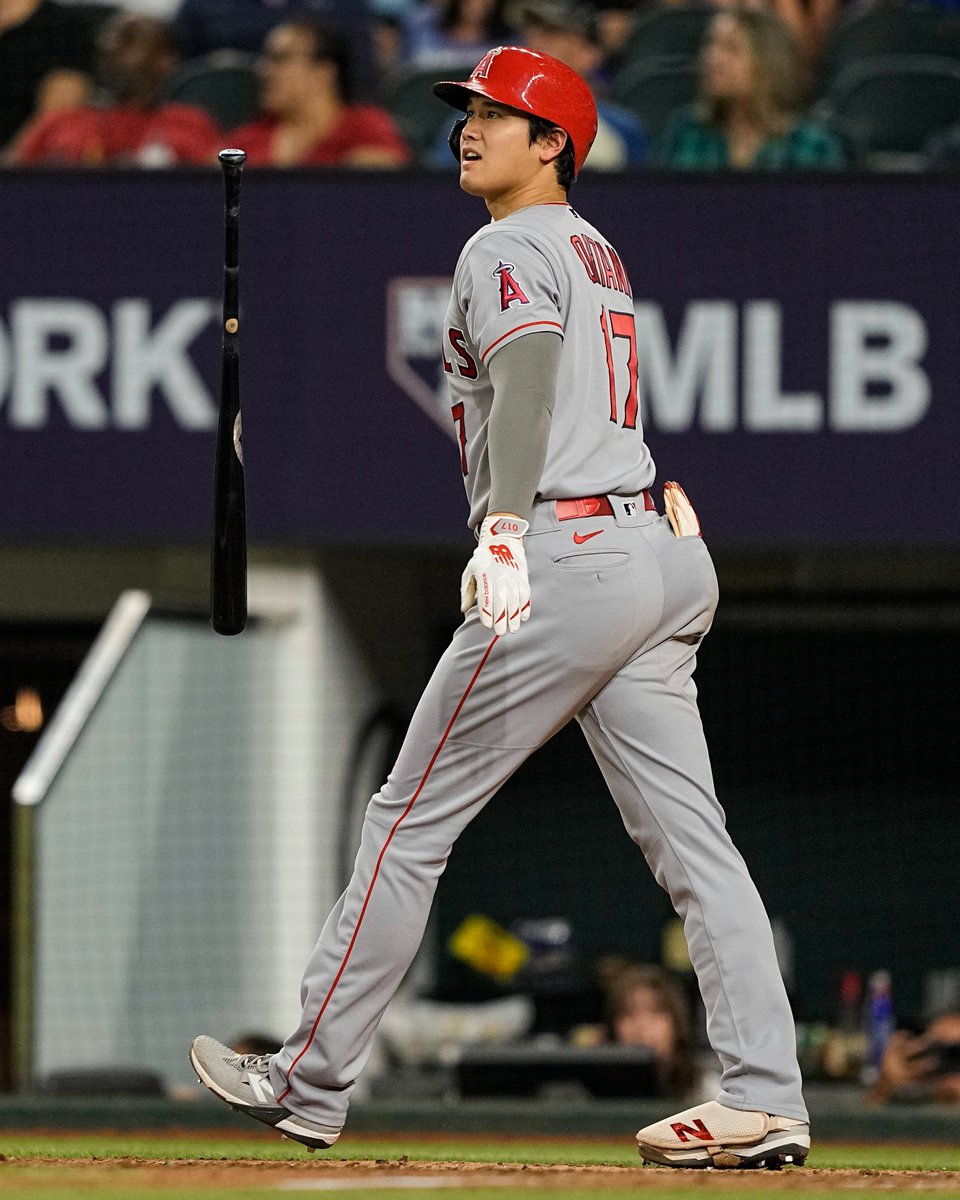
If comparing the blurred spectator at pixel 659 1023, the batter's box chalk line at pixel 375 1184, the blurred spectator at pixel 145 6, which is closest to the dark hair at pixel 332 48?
the blurred spectator at pixel 145 6

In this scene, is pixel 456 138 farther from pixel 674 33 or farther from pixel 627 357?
pixel 674 33

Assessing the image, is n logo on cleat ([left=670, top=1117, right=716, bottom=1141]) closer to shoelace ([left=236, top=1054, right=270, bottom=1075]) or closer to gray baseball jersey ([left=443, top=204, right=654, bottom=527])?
shoelace ([left=236, top=1054, right=270, bottom=1075])

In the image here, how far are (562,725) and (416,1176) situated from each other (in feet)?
2.47

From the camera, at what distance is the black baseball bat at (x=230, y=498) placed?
13.8ft

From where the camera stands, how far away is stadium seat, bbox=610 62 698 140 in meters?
9.09

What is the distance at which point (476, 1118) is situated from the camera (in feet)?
22.6

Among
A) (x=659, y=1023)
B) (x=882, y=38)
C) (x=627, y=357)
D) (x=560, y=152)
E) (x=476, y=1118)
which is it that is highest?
(x=882, y=38)

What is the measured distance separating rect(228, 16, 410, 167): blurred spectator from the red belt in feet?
15.3

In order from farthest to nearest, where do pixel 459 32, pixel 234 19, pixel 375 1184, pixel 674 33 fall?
pixel 234 19 → pixel 459 32 → pixel 674 33 → pixel 375 1184

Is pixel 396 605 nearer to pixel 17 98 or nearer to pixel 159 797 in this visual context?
pixel 159 797

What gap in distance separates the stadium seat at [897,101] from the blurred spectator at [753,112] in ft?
2.23

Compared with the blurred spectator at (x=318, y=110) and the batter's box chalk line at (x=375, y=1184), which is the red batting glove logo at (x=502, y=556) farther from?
the blurred spectator at (x=318, y=110)

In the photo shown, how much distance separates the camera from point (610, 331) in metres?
3.99

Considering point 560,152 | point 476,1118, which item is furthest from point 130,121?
point 560,152
